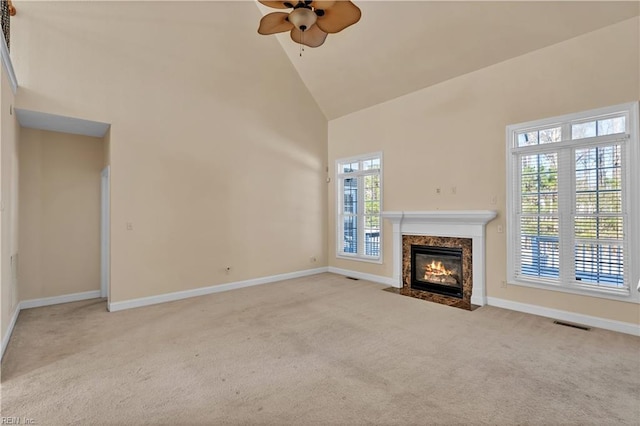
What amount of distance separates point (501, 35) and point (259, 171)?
432 cm

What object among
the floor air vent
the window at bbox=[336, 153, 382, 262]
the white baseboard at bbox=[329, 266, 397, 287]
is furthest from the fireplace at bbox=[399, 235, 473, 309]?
the floor air vent

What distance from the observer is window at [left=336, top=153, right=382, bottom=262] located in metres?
6.39

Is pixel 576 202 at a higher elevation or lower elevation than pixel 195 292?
higher

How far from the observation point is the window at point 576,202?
3.66m

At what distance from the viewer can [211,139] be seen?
5.47 m

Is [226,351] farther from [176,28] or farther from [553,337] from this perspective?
[176,28]

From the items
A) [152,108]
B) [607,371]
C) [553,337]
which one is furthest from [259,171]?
[607,371]

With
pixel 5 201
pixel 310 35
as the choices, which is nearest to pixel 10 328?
pixel 5 201

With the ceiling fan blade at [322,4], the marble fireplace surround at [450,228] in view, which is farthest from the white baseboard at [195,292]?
the ceiling fan blade at [322,4]

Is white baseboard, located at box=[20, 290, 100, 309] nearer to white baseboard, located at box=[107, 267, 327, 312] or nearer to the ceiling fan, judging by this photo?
white baseboard, located at box=[107, 267, 327, 312]

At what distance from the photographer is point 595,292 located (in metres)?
3.83

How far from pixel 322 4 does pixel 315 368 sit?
11.0 feet

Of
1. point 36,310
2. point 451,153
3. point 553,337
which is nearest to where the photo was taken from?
point 553,337

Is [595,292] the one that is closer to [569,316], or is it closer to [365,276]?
[569,316]
